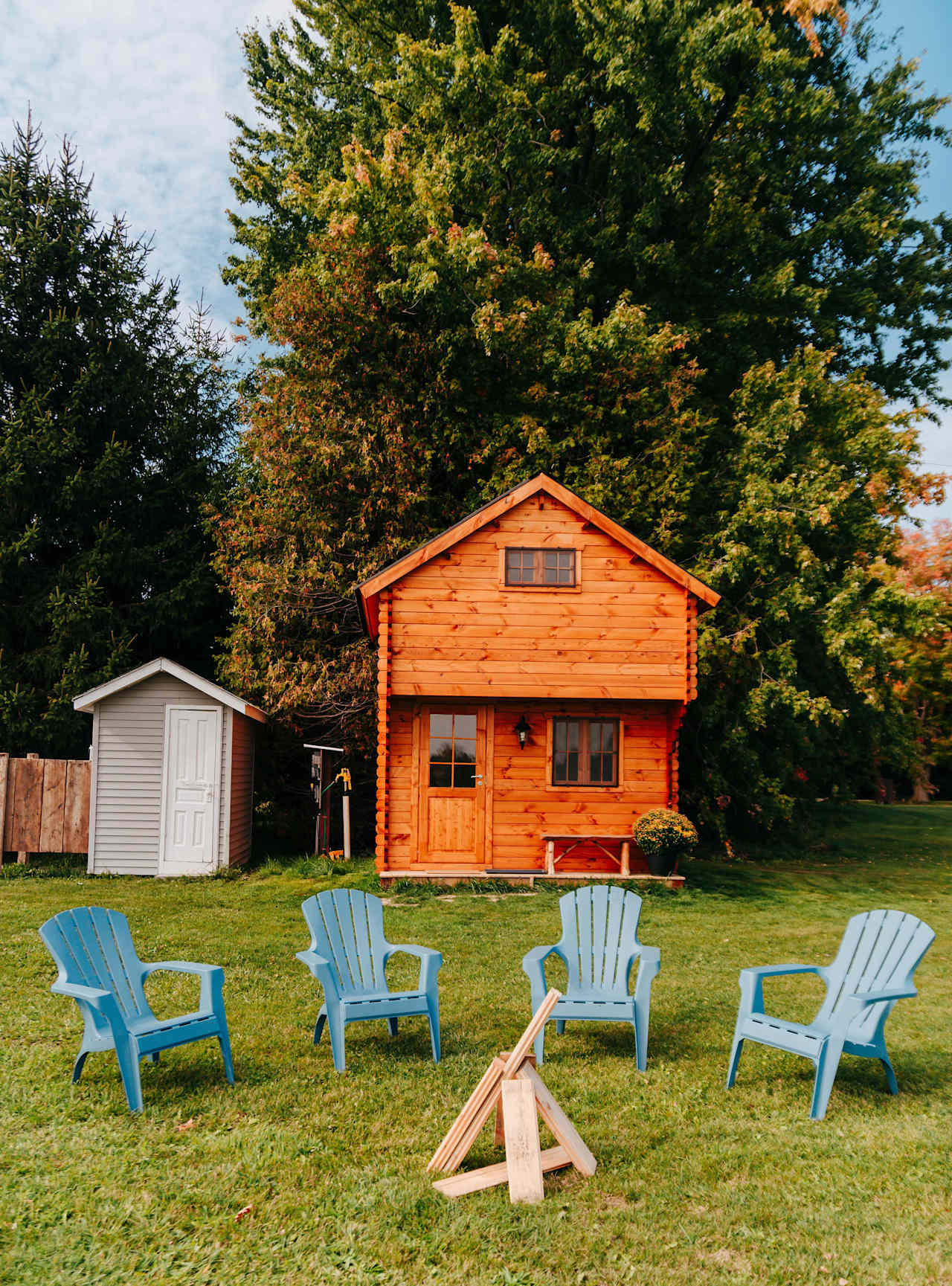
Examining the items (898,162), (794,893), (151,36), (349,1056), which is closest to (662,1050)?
(349,1056)

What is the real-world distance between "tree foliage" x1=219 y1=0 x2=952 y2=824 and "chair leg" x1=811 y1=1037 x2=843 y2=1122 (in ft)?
36.5

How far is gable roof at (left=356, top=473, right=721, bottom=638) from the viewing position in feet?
42.4

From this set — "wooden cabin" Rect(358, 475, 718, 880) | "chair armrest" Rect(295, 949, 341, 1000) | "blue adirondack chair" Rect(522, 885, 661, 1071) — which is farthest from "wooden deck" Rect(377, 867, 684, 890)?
"chair armrest" Rect(295, 949, 341, 1000)

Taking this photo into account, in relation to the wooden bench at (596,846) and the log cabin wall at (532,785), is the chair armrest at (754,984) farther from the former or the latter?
the log cabin wall at (532,785)

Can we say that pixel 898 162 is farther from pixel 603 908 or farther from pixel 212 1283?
pixel 212 1283

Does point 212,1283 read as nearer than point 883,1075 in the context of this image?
Yes

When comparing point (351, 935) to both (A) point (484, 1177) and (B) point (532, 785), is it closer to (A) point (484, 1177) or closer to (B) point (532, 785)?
(A) point (484, 1177)

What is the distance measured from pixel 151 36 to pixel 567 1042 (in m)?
11.7

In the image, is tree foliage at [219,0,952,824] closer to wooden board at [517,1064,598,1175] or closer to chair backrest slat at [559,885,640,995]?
chair backrest slat at [559,885,640,995]

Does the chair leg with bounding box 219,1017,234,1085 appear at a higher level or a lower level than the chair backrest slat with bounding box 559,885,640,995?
lower

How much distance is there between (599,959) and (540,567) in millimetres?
7852

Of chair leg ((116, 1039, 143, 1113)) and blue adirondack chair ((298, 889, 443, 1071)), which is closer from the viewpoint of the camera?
chair leg ((116, 1039, 143, 1113))

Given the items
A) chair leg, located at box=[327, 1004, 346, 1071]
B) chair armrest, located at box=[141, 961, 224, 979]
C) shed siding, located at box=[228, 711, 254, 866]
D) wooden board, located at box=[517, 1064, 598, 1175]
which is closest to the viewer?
wooden board, located at box=[517, 1064, 598, 1175]

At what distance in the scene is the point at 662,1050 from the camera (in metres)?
5.74
